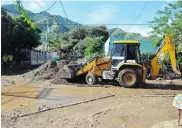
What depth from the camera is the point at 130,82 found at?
21.5 meters

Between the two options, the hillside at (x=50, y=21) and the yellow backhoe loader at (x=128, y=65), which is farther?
the yellow backhoe loader at (x=128, y=65)

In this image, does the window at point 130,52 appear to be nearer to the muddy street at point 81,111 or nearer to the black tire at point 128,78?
the black tire at point 128,78

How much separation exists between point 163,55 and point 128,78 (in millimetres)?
2566

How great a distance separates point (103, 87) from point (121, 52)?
2304mm

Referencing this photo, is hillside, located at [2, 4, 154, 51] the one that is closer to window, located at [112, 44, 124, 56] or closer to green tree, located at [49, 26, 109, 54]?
green tree, located at [49, 26, 109, 54]

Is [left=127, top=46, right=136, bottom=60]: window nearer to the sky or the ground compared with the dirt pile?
nearer to the sky

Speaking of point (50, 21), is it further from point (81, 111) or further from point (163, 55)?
point (81, 111)

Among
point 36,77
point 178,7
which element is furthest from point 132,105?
point 178,7

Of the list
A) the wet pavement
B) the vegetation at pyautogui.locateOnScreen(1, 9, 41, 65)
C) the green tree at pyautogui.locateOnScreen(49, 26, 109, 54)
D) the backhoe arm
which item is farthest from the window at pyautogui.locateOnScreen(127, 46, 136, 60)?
the green tree at pyautogui.locateOnScreen(49, 26, 109, 54)

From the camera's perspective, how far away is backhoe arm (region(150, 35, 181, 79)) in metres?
21.7

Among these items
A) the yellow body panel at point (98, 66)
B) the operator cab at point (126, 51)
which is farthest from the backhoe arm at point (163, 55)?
the yellow body panel at point (98, 66)

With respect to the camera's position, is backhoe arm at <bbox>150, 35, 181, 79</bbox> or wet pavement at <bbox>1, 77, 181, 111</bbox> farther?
backhoe arm at <bbox>150, 35, 181, 79</bbox>

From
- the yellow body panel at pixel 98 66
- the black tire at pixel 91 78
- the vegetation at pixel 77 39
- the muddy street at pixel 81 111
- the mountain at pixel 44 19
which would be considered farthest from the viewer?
the vegetation at pixel 77 39

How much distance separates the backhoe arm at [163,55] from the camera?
854 inches
